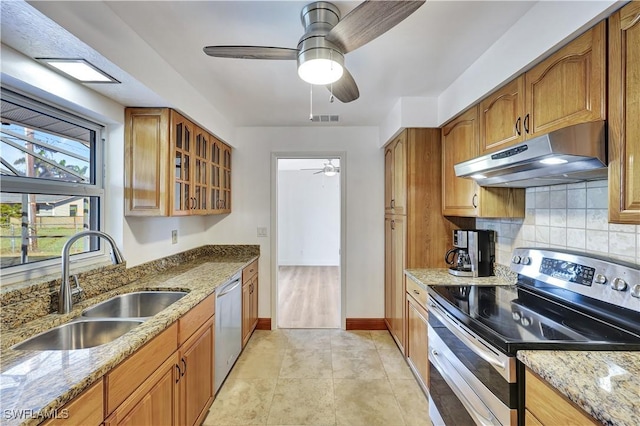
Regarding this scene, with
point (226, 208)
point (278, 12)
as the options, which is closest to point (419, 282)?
point (278, 12)

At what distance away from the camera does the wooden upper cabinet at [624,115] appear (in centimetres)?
102

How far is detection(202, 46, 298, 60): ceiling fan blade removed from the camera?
4.30 feet

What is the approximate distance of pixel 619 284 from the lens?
1.27 metres

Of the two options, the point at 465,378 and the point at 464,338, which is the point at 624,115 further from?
the point at 465,378

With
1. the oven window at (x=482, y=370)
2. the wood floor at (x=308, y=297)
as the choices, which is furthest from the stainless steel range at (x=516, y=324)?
the wood floor at (x=308, y=297)

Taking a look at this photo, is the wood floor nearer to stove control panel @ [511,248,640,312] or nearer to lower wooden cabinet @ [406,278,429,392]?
lower wooden cabinet @ [406,278,429,392]

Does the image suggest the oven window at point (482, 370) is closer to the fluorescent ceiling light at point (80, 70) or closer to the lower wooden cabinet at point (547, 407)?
the lower wooden cabinet at point (547, 407)

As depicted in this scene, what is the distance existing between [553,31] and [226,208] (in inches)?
119

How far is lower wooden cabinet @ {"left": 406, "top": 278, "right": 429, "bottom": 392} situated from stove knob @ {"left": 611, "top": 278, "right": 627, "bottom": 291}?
991 mm

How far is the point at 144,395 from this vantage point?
1229 millimetres

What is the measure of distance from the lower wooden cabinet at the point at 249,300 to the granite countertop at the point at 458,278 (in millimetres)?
1565

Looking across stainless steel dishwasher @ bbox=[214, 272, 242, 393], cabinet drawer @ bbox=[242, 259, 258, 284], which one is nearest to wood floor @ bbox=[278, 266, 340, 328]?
cabinet drawer @ bbox=[242, 259, 258, 284]

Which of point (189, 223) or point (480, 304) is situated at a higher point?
point (189, 223)

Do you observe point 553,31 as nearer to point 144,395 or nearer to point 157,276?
point 144,395
